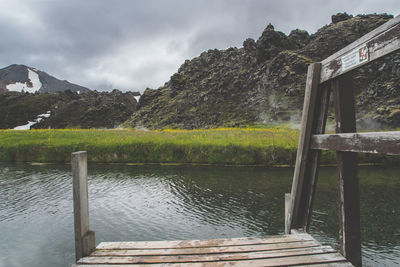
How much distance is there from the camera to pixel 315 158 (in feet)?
18.1

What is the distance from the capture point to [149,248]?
15.6ft

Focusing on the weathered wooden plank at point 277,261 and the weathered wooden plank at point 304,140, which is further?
the weathered wooden plank at point 304,140

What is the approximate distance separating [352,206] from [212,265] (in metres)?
2.74

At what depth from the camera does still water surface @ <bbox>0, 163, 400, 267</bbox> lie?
7.39m

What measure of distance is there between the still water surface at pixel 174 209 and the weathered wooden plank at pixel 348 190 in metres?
2.84

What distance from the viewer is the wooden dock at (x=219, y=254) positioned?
4199 mm

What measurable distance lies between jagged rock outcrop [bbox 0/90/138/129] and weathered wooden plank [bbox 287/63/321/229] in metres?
120

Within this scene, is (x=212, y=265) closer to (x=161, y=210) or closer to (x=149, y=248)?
(x=149, y=248)

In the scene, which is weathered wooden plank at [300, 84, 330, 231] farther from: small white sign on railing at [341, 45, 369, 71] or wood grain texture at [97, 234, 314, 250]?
small white sign on railing at [341, 45, 369, 71]

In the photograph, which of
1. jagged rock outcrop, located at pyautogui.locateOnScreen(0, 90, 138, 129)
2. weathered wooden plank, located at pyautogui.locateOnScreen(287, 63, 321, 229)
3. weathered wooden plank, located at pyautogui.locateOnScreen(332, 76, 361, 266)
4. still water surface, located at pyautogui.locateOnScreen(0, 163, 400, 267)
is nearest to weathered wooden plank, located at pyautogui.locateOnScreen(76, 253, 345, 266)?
weathered wooden plank, located at pyautogui.locateOnScreen(332, 76, 361, 266)

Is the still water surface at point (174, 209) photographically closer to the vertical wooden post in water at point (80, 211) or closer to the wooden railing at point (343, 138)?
the vertical wooden post in water at point (80, 211)

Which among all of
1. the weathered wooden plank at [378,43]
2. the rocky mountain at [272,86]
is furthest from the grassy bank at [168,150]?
the rocky mountain at [272,86]

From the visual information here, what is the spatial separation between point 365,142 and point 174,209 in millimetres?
8241

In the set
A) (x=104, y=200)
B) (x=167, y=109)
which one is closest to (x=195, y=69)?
(x=167, y=109)
